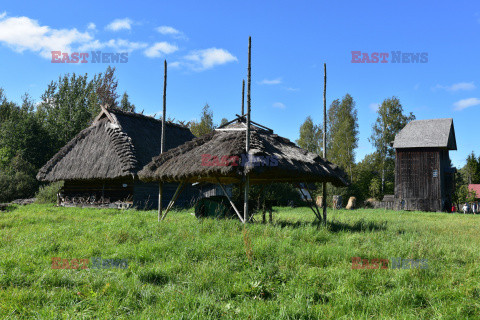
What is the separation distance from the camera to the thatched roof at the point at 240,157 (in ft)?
31.5

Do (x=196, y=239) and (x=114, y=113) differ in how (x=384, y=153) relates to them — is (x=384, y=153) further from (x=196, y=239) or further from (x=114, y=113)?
(x=196, y=239)

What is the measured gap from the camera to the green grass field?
4.58 metres

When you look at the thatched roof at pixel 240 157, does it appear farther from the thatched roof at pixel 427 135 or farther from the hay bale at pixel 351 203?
the thatched roof at pixel 427 135

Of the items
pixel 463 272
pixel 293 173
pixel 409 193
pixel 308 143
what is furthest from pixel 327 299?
pixel 308 143

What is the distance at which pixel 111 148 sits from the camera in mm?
19750

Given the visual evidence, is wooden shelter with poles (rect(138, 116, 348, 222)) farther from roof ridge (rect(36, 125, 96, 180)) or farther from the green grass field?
roof ridge (rect(36, 125, 96, 180))

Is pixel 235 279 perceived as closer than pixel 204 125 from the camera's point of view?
Yes

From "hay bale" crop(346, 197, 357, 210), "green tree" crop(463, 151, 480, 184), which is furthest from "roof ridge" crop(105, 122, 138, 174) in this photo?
"green tree" crop(463, 151, 480, 184)

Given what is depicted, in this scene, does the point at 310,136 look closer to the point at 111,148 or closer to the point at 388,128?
the point at 388,128

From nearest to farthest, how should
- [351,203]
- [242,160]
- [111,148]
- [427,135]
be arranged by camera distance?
1. [242,160]
2. [111,148]
3. [351,203]
4. [427,135]

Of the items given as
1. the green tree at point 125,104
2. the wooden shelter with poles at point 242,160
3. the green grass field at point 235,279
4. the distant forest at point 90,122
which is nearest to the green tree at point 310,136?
the distant forest at point 90,122

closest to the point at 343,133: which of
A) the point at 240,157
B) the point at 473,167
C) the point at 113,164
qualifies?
the point at 473,167

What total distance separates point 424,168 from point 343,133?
9511 millimetres

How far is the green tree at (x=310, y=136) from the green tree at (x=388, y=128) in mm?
6673
